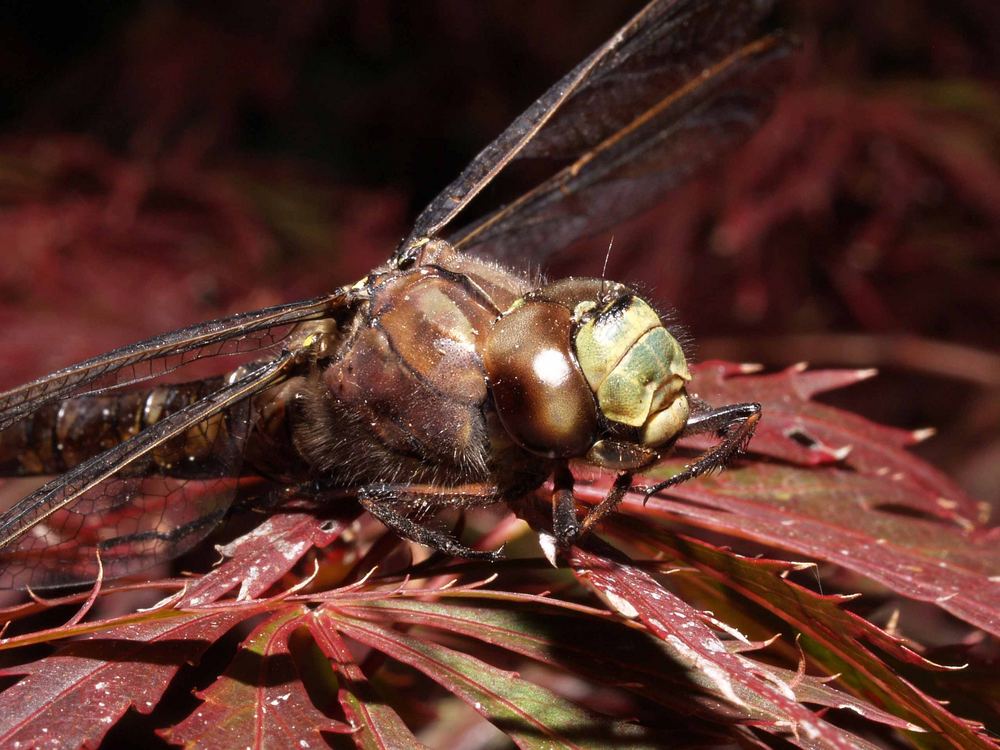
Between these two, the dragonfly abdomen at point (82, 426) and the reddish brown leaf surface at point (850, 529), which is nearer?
the reddish brown leaf surface at point (850, 529)

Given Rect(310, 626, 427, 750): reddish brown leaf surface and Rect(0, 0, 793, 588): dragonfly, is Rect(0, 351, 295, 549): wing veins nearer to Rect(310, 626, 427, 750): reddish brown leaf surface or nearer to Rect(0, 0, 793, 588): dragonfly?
Rect(0, 0, 793, 588): dragonfly

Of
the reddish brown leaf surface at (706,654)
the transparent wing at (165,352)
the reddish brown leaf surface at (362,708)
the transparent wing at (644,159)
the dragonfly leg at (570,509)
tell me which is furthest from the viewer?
the transparent wing at (644,159)

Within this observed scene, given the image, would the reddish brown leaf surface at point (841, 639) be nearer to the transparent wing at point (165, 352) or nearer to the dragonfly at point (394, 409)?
the dragonfly at point (394, 409)

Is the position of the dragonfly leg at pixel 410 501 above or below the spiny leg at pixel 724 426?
above

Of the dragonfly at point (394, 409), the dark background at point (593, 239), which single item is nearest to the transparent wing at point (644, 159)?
the dragonfly at point (394, 409)

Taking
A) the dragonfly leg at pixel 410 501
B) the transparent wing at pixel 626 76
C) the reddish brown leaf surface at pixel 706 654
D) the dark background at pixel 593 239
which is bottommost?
the reddish brown leaf surface at pixel 706 654

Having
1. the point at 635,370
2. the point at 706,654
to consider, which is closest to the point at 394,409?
the point at 635,370

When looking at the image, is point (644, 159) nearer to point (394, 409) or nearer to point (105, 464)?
point (394, 409)

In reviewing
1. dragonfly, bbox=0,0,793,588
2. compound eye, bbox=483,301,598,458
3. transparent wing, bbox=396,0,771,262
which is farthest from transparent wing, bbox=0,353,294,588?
transparent wing, bbox=396,0,771,262
